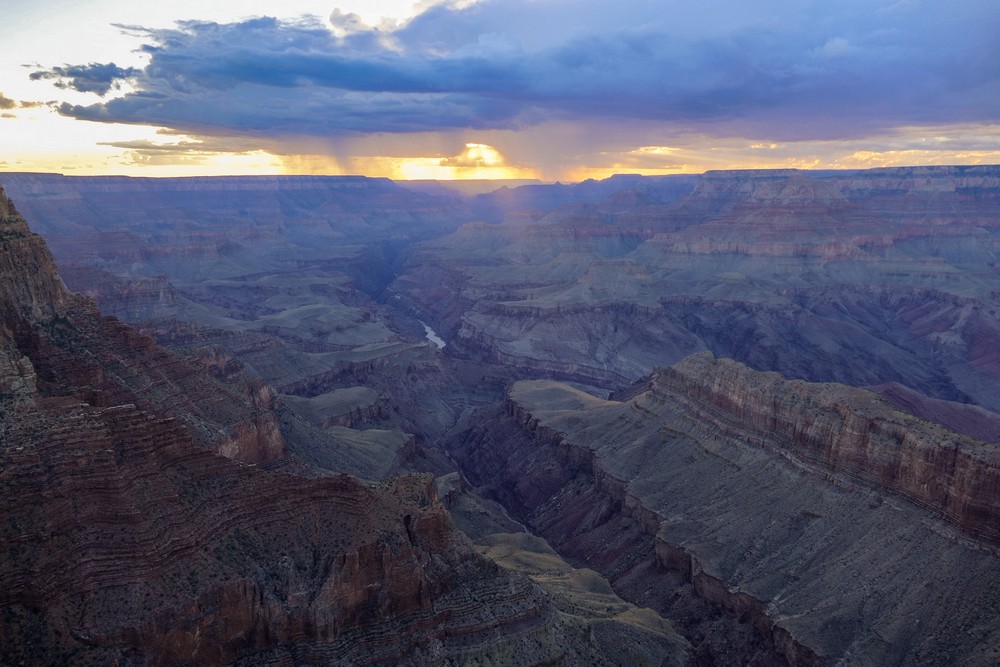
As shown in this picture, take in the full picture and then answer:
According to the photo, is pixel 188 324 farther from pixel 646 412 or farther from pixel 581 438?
pixel 646 412

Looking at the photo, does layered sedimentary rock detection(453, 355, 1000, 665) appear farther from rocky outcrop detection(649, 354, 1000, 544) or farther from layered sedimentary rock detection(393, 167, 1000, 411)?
layered sedimentary rock detection(393, 167, 1000, 411)

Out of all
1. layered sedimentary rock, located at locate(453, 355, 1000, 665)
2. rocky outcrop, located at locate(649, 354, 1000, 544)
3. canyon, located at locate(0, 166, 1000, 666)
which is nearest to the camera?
canyon, located at locate(0, 166, 1000, 666)

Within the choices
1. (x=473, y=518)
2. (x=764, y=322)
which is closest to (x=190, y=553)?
(x=473, y=518)

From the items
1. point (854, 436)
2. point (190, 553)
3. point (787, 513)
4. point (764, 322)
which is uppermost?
point (190, 553)

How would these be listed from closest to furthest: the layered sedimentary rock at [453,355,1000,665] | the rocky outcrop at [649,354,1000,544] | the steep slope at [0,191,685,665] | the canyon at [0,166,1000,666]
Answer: the steep slope at [0,191,685,665]
the canyon at [0,166,1000,666]
the layered sedimentary rock at [453,355,1000,665]
the rocky outcrop at [649,354,1000,544]

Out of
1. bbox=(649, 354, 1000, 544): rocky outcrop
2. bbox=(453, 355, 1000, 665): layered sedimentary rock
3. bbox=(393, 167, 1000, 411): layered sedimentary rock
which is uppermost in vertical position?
bbox=(649, 354, 1000, 544): rocky outcrop

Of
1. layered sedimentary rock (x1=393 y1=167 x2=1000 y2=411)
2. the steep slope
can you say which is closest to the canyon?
the steep slope

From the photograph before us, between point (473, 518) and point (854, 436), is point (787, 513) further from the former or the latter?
→ point (473, 518)
